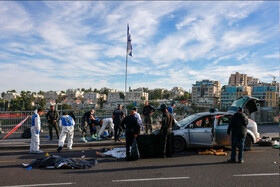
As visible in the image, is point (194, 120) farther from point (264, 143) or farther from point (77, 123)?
point (77, 123)

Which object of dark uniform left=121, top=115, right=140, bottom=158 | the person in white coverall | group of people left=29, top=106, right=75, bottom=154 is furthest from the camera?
the person in white coverall


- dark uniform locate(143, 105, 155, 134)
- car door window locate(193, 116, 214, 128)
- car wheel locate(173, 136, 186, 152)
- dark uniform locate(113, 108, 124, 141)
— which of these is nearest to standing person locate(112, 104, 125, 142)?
dark uniform locate(113, 108, 124, 141)

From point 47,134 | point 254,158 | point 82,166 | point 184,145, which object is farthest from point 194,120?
point 47,134

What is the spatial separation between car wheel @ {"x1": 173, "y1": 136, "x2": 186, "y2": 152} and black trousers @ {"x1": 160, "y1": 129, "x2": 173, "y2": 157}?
82 cm

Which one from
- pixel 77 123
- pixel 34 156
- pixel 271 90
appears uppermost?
pixel 271 90

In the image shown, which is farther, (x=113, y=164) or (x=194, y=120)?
(x=194, y=120)

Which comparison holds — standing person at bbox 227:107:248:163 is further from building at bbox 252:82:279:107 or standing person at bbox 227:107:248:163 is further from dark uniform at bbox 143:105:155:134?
building at bbox 252:82:279:107

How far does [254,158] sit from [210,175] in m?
2.95

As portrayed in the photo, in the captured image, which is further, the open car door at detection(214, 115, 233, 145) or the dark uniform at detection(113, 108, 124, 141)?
the dark uniform at detection(113, 108, 124, 141)

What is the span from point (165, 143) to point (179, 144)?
117 centimetres

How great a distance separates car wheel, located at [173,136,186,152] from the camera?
9.57 m

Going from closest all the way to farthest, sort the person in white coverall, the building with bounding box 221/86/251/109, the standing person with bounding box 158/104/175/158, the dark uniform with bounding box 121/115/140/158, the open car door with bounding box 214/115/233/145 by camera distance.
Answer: the dark uniform with bounding box 121/115/140/158 → the standing person with bounding box 158/104/175/158 → the open car door with bounding box 214/115/233/145 → the person in white coverall → the building with bounding box 221/86/251/109

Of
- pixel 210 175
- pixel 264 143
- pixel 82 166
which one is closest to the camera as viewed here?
pixel 210 175

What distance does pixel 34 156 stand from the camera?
9.20m
